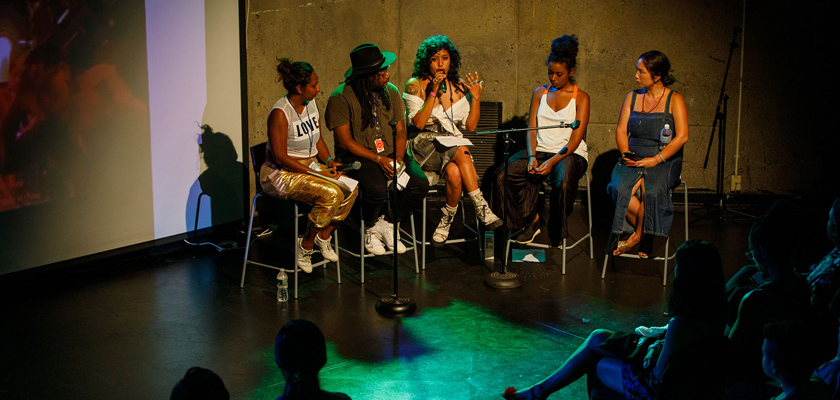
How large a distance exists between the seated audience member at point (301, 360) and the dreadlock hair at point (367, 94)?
300 centimetres

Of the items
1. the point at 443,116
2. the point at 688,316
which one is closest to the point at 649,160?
the point at 443,116

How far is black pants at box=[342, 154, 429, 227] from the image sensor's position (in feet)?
14.2

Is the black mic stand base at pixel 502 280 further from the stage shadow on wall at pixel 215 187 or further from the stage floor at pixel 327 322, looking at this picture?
the stage shadow on wall at pixel 215 187

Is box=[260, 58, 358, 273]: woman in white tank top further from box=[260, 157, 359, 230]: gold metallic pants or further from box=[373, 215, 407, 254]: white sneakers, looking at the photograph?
box=[373, 215, 407, 254]: white sneakers

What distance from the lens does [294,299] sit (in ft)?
13.5

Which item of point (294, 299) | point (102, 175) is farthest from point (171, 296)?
point (102, 175)

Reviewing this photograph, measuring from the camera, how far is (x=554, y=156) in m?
4.77

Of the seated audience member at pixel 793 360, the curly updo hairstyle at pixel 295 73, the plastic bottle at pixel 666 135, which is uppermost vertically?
the curly updo hairstyle at pixel 295 73

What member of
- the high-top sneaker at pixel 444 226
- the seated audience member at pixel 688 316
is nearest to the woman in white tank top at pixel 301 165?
the high-top sneaker at pixel 444 226

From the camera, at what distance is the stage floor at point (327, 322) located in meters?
2.96

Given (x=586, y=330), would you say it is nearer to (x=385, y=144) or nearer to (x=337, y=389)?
(x=337, y=389)

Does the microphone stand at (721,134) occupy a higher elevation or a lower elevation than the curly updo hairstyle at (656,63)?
lower

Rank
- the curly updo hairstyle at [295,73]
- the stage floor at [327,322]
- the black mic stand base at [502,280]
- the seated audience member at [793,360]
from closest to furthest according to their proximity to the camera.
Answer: the seated audience member at [793,360]
the stage floor at [327,322]
the curly updo hairstyle at [295,73]
the black mic stand base at [502,280]

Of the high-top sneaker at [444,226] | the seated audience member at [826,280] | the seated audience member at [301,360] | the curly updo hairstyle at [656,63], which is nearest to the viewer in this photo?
the seated audience member at [301,360]
